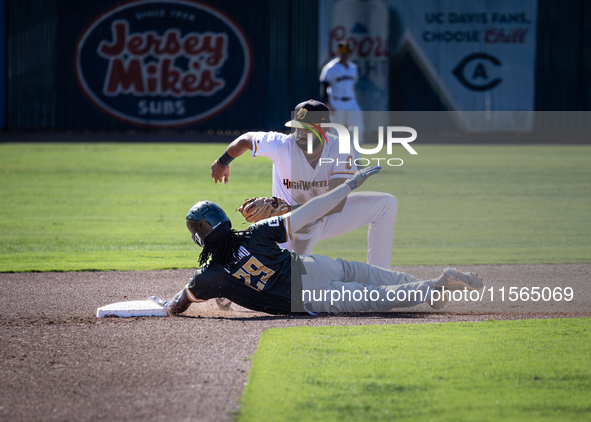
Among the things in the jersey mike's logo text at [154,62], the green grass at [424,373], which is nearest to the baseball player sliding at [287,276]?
the green grass at [424,373]

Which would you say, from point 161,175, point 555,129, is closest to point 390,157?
point 161,175

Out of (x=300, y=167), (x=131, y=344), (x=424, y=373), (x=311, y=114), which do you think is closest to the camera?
(x=424, y=373)

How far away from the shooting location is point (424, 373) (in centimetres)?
388

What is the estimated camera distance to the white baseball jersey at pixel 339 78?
1562 cm

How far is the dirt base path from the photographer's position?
3.54m

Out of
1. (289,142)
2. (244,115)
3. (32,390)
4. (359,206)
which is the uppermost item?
(244,115)

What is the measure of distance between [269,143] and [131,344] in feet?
7.79

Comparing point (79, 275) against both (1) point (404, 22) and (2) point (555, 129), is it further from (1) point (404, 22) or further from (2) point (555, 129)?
(2) point (555, 129)

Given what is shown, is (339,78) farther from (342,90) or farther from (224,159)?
(224,159)

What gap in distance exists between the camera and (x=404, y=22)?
24125 mm

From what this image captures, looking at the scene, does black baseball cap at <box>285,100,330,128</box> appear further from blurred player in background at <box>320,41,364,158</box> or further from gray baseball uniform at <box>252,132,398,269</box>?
blurred player in background at <box>320,41,364,158</box>

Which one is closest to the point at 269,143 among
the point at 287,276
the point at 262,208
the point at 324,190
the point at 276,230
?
the point at 324,190

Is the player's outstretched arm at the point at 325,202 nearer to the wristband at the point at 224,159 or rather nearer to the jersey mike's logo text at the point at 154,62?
the wristband at the point at 224,159

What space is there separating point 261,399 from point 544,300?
3444mm
